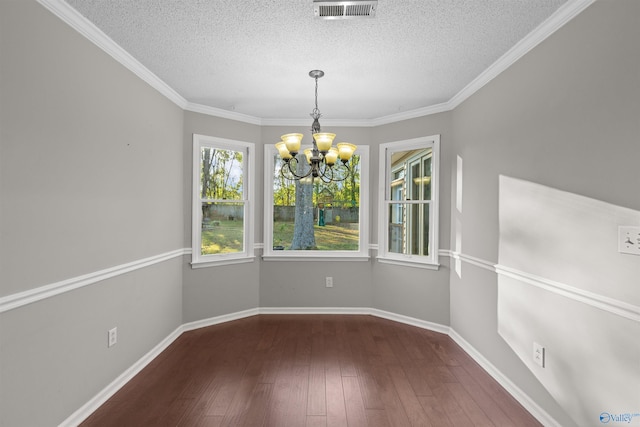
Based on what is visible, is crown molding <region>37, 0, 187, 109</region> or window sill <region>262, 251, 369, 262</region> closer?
crown molding <region>37, 0, 187, 109</region>

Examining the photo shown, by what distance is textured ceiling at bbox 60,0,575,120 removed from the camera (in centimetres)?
205

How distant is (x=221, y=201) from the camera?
405 cm

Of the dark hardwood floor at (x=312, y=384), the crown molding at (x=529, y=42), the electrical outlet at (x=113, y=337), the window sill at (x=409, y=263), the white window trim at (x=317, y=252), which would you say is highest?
the crown molding at (x=529, y=42)

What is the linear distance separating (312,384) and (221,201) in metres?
2.33

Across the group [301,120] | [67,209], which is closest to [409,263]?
[301,120]

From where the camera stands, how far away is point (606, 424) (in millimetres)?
1733

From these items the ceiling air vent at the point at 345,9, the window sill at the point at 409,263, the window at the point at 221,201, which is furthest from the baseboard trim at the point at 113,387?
the ceiling air vent at the point at 345,9

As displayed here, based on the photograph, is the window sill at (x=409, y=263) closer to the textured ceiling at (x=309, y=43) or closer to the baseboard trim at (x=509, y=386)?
the baseboard trim at (x=509, y=386)

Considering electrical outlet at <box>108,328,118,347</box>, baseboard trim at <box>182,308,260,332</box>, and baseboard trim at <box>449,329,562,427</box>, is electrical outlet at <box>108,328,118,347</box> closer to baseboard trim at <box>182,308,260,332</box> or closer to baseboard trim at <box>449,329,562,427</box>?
baseboard trim at <box>182,308,260,332</box>

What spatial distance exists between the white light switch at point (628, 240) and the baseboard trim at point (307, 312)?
47.3 inches

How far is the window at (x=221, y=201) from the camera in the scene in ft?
12.7

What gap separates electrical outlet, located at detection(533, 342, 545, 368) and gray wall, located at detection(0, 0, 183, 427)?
299 cm

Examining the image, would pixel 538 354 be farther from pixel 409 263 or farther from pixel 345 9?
pixel 345 9

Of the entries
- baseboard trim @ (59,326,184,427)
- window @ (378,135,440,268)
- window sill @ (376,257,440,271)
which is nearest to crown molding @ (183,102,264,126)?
window @ (378,135,440,268)
